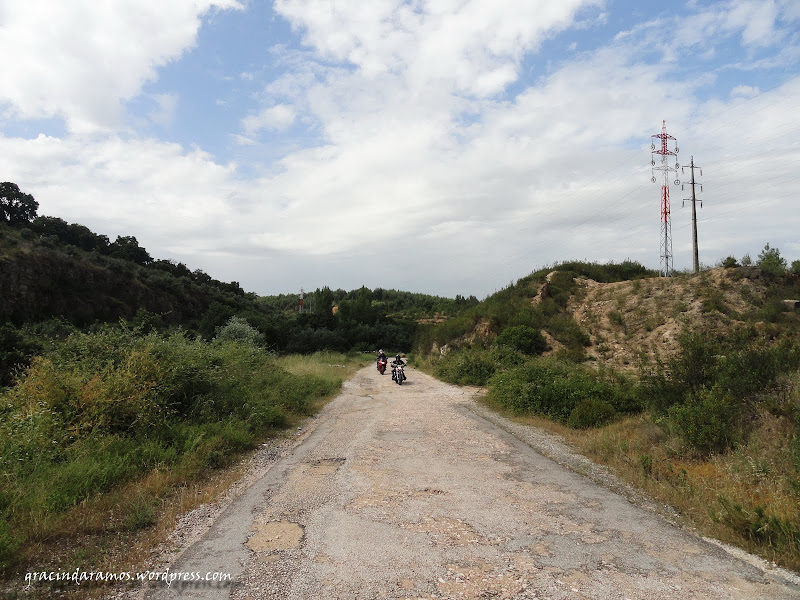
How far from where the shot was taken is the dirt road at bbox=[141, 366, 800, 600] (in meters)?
3.69

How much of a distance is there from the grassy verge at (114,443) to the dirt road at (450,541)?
2.94 ft

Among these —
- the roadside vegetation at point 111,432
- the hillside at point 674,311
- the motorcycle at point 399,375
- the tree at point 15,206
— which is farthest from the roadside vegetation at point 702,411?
the tree at point 15,206

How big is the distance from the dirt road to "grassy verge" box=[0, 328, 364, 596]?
2.94 feet

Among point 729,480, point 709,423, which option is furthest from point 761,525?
point 709,423

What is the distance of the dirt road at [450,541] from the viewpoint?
369 centimetres

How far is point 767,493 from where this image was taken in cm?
536

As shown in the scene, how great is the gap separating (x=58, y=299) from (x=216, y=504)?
40857 millimetres

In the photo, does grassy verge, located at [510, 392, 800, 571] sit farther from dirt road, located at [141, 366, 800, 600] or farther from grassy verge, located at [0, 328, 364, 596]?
grassy verge, located at [0, 328, 364, 596]

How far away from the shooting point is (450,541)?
4.54 metres

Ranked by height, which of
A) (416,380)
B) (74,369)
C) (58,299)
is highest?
(58,299)

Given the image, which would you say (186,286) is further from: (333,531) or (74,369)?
(333,531)

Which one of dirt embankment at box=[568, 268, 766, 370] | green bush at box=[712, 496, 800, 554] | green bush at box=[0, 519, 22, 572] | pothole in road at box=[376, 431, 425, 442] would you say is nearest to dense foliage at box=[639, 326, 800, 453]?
green bush at box=[712, 496, 800, 554]

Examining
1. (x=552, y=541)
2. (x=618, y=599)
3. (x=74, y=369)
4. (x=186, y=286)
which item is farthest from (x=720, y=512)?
(x=186, y=286)

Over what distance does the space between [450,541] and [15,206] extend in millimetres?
60467
